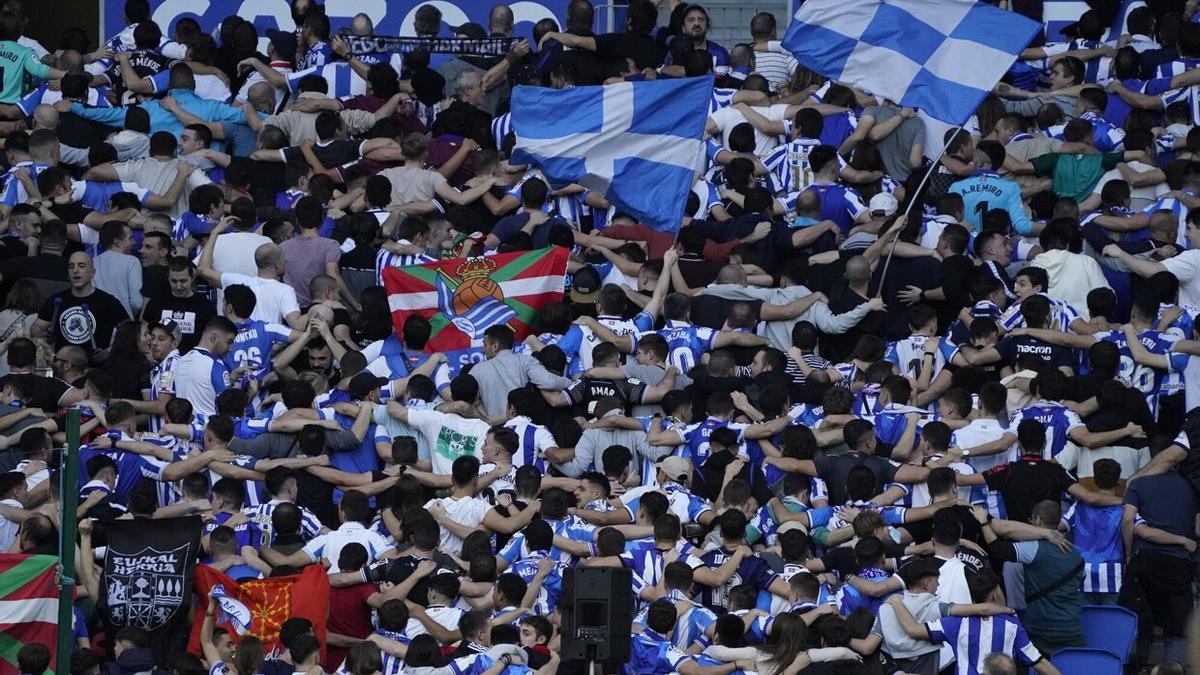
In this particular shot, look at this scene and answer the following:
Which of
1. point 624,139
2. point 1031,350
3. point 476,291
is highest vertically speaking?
point 624,139

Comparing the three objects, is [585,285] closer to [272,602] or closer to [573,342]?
[573,342]

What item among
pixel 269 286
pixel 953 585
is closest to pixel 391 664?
pixel 953 585

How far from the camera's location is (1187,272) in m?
20.7

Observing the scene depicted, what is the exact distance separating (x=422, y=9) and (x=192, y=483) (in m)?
8.04

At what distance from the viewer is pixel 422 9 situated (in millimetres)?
24797

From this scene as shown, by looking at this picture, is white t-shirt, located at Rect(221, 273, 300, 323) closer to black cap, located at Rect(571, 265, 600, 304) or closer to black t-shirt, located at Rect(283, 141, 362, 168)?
black cap, located at Rect(571, 265, 600, 304)

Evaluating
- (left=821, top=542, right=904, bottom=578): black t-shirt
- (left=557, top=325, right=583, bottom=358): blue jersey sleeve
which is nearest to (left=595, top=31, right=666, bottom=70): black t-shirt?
(left=557, top=325, right=583, bottom=358): blue jersey sleeve

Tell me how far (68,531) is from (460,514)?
110 inches

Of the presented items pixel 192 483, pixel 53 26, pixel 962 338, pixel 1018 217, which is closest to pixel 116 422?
pixel 192 483

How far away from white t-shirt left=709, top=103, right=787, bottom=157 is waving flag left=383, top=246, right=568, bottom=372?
2843mm

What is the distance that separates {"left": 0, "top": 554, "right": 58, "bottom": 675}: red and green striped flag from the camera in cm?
1672

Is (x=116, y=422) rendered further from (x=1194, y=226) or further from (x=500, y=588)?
(x=1194, y=226)

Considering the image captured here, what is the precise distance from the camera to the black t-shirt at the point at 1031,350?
19.6 m

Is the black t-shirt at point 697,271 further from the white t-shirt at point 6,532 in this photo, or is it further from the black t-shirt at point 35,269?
the white t-shirt at point 6,532
